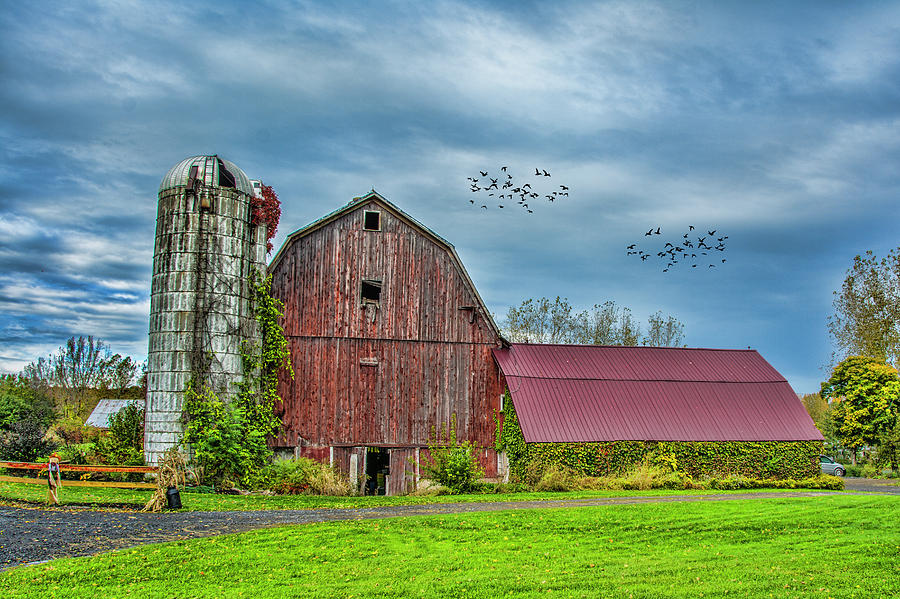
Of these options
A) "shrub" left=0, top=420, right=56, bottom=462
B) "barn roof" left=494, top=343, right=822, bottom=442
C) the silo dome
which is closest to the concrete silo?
the silo dome

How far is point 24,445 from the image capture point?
2572 cm

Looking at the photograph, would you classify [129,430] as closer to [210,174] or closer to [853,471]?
[210,174]

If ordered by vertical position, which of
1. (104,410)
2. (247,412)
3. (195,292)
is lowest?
(104,410)

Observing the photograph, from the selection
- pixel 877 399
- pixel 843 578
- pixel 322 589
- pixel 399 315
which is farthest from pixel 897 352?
pixel 322 589

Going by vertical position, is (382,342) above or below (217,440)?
above

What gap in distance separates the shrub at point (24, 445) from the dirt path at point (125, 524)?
10.3m

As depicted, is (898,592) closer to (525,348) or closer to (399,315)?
(399,315)

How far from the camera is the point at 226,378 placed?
2314 centimetres

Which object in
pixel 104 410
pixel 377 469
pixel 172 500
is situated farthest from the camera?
pixel 104 410

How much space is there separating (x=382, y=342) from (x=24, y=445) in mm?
13655

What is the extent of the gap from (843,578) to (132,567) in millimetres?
11042

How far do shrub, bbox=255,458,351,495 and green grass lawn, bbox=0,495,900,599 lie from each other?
7496 millimetres

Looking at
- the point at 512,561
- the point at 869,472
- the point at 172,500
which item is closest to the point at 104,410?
the point at 172,500

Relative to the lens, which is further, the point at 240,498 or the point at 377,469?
the point at 377,469
